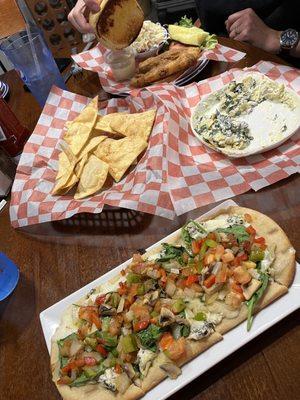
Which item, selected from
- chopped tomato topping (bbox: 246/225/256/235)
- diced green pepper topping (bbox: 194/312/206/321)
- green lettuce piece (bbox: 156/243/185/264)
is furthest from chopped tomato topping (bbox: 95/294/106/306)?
chopped tomato topping (bbox: 246/225/256/235)

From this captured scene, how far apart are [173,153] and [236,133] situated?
12.6 inches

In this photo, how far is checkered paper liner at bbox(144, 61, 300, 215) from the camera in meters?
1.64

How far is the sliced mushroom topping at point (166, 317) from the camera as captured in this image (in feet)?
3.94

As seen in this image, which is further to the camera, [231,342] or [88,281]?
[88,281]

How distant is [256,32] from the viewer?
2340 millimetres

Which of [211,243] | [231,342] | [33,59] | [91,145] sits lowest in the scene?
Result: [231,342]

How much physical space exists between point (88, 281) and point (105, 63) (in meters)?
1.68

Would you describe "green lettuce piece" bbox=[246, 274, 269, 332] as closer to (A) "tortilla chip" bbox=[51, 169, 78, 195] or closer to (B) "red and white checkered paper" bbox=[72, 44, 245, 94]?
(A) "tortilla chip" bbox=[51, 169, 78, 195]

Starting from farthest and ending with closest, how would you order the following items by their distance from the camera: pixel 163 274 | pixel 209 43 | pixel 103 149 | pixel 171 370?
pixel 209 43, pixel 103 149, pixel 163 274, pixel 171 370

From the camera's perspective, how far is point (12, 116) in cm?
220

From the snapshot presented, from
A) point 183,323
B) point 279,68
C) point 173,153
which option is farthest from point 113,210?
point 279,68

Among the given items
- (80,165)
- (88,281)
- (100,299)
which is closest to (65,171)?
(80,165)

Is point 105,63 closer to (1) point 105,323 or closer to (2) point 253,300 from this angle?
(1) point 105,323

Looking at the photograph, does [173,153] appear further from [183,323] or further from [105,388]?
[105,388]
